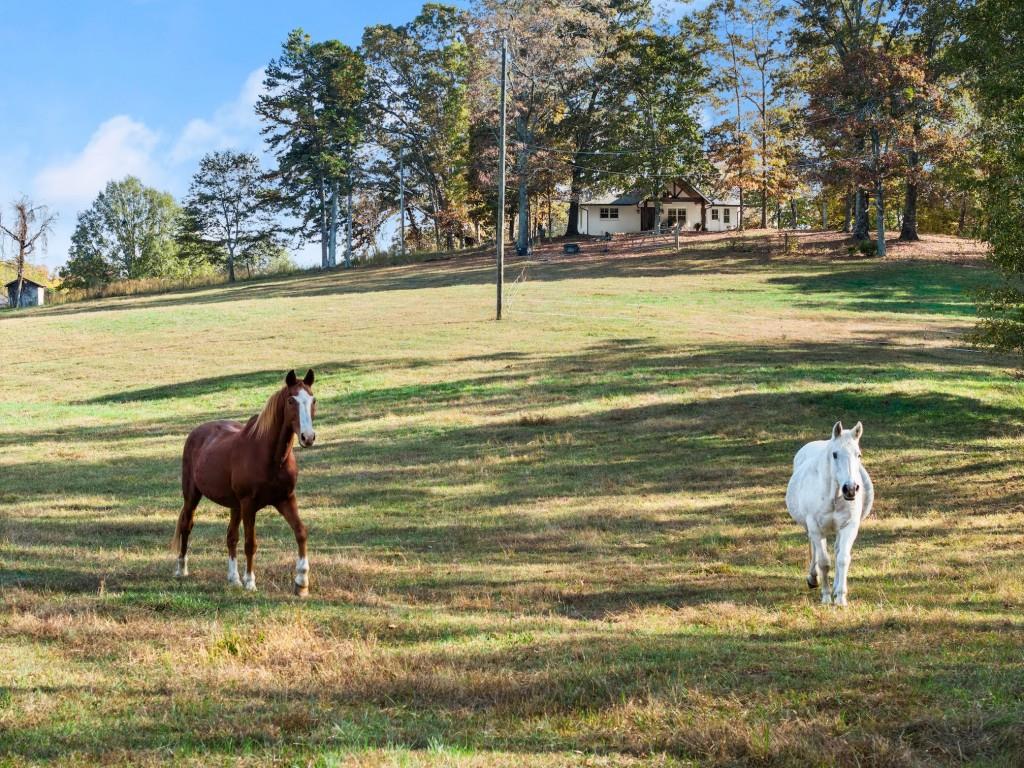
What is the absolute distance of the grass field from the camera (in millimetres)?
5754

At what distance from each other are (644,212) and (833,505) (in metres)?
84.1

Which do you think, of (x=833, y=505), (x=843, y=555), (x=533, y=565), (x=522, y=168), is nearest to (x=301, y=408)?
(x=533, y=565)

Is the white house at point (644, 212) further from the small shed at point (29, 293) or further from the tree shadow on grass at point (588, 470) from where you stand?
the tree shadow on grass at point (588, 470)

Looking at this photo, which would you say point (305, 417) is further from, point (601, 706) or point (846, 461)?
point (846, 461)

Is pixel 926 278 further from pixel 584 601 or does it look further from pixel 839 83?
pixel 584 601

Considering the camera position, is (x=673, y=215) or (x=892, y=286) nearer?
(x=892, y=286)

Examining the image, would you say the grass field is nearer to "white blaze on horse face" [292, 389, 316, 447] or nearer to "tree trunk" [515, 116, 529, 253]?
"white blaze on horse face" [292, 389, 316, 447]

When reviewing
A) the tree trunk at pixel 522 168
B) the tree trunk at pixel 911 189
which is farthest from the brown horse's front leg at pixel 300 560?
the tree trunk at pixel 522 168

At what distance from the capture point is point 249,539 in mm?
10305

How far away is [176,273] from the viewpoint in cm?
11519

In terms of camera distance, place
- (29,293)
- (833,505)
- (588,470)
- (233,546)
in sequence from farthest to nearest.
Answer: (29,293) → (588,470) → (233,546) → (833,505)

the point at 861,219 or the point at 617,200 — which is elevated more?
the point at 617,200

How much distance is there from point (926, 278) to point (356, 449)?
41.1 m

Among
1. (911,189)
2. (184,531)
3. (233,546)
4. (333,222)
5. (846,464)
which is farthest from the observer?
(333,222)
